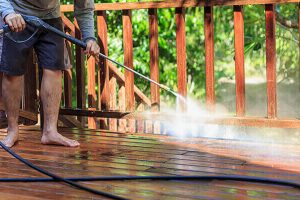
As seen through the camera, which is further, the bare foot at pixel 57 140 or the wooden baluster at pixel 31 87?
the wooden baluster at pixel 31 87

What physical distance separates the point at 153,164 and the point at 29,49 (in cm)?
118

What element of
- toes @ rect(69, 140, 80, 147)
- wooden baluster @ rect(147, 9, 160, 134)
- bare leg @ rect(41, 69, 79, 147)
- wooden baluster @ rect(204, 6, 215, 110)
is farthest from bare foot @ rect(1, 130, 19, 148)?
wooden baluster @ rect(204, 6, 215, 110)

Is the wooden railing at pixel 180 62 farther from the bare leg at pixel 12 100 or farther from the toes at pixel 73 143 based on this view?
Result: the bare leg at pixel 12 100

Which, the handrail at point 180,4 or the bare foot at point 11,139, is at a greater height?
the handrail at point 180,4

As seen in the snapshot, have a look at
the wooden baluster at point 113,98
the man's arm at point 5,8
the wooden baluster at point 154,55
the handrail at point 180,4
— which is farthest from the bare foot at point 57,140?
the handrail at point 180,4

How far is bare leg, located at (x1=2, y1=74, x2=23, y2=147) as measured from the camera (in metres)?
3.25

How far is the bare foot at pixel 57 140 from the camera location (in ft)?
10.7

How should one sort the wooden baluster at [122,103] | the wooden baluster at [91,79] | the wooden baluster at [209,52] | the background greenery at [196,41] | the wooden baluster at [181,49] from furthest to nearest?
the background greenery at [196,41] → the wooden baluster at [122,103] → the wooden baluster at [91,79] → the wooden baluster at [181,49] → the wooden baluster at [209,52]

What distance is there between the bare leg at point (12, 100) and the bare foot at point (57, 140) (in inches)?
7.6

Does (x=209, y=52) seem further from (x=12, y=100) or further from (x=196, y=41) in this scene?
(x=196, y=41)

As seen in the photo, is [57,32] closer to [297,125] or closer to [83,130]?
[83,130]

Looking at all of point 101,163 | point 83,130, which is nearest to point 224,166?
point 101,163

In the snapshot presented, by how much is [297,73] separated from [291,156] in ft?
22.5

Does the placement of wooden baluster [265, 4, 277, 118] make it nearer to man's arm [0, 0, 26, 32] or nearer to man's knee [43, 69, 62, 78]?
man's knee [43, 69, 62, 78]
